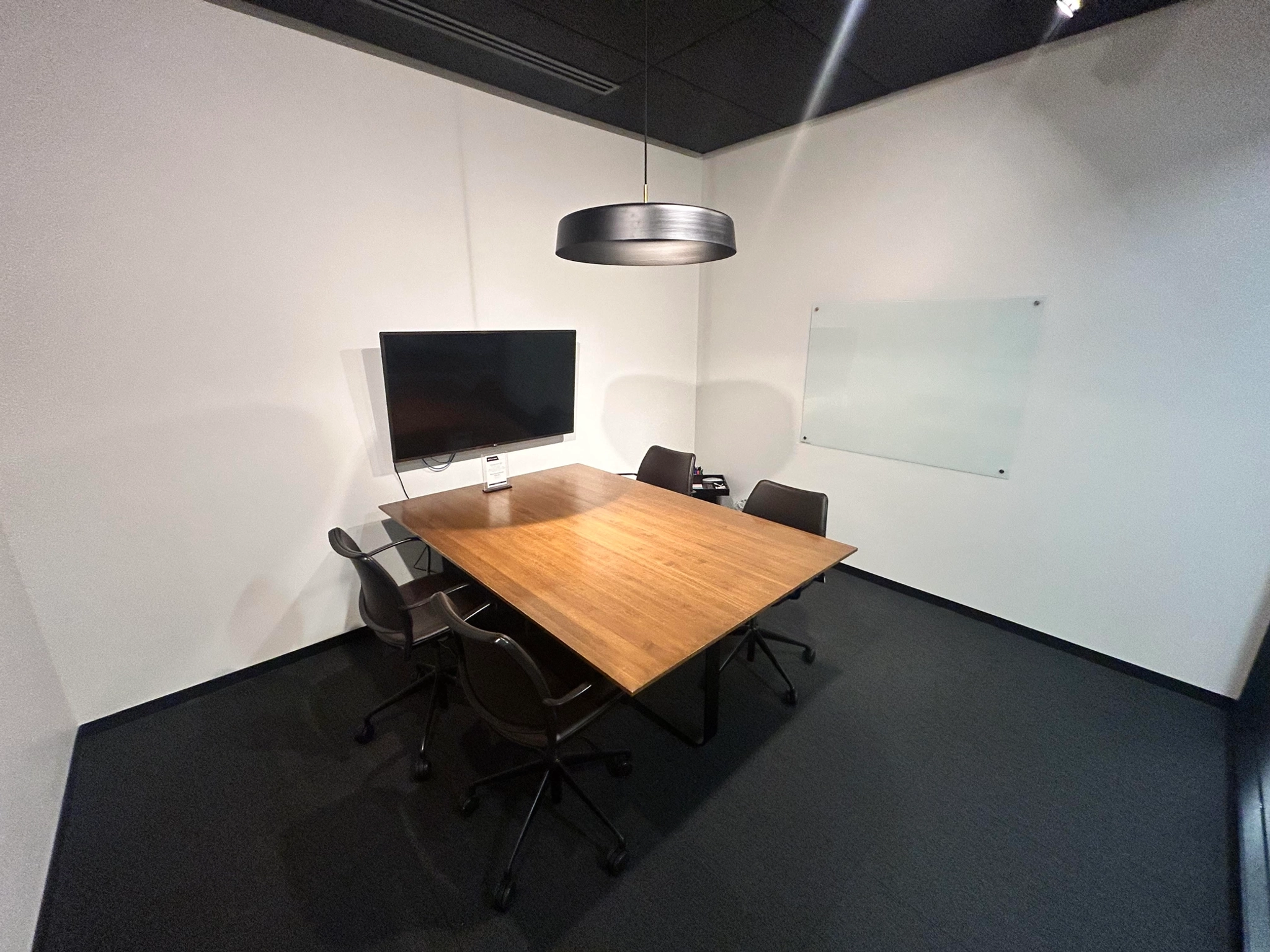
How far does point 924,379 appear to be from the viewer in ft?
9.75

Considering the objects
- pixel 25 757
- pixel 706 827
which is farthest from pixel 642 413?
pixel 25 757

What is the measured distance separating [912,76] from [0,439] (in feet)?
14.2

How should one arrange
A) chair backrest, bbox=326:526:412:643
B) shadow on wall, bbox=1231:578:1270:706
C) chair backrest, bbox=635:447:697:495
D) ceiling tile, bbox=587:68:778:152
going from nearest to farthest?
chair backrest, bbox=326:526:412:643, shadow on wall, bbox=1231:578:1270:706, ceiling tile, bbox=587:68:778:152, chair backrest, bbox=635:447:697:495

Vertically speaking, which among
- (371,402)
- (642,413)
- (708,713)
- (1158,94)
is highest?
(1158,94)

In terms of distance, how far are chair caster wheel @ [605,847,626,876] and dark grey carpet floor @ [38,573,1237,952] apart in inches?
1.3

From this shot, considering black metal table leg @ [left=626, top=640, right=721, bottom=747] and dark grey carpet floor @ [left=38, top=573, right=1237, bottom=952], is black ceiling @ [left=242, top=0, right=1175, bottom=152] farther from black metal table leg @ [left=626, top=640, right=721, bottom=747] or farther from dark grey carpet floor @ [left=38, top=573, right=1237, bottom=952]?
dark grey carpet floor @ [left=38, top=573, right=1237, bottom=952]

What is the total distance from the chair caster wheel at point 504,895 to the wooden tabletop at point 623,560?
2.58ft

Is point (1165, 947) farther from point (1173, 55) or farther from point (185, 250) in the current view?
point (185, 250)

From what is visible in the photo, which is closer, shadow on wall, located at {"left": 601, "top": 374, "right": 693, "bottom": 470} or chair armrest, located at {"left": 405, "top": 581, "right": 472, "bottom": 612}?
A: chair armrest, located at {"left": 405, "top": 581, "right": 472, "bottom": 612}

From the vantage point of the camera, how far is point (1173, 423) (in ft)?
7.30

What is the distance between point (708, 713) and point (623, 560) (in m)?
0.73

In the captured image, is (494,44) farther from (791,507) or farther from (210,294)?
(791,507)

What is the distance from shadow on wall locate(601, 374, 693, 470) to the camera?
3.78 m

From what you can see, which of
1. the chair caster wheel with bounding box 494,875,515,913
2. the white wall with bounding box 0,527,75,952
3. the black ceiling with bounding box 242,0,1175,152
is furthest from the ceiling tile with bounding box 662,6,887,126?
the white wall with bounding box 0,527,75,952
